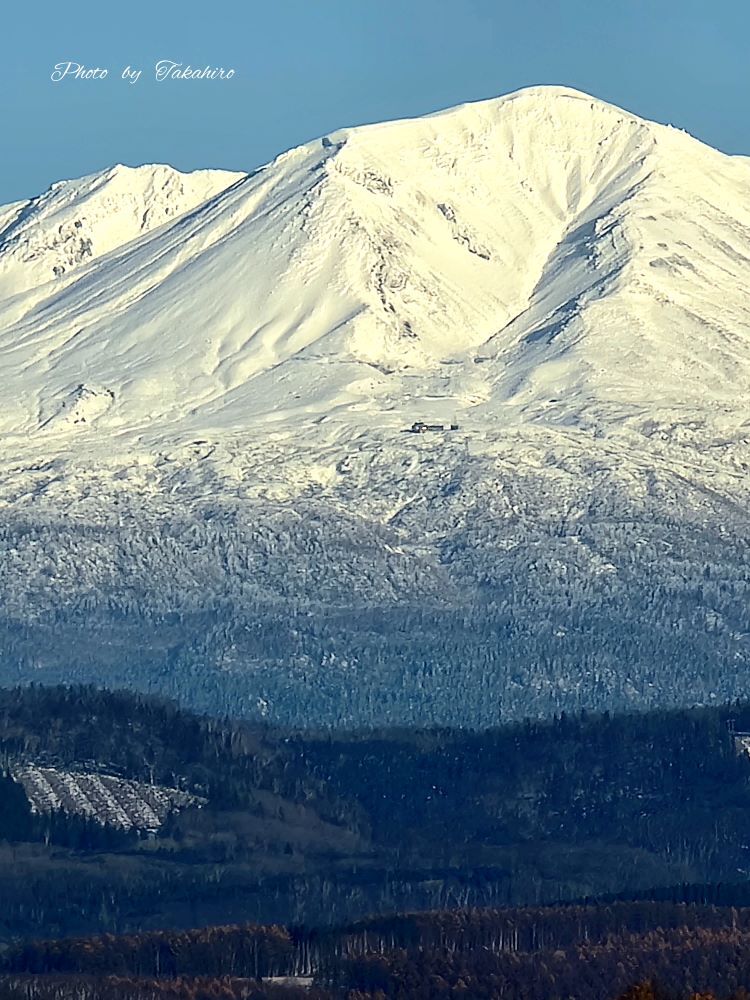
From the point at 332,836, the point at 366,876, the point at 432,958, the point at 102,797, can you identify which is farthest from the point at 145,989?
the point at 102,797

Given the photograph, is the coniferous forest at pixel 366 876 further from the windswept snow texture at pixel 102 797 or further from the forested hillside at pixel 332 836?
the windswept snow texture at pixel 102 797

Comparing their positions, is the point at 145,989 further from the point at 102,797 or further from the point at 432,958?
the point at 102,797

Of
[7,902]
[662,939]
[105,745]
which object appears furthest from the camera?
[105,745]

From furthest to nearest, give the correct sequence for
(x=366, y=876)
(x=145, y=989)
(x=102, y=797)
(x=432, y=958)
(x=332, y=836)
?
(x=102, y=797) < (x=332, y=836) < (x=366, y=876) < (x=432, y=958) < (x=145, y=989)

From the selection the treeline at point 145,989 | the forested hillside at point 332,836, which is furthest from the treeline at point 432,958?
the forested hillside at point 332,836

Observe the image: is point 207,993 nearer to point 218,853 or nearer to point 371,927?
point 371,927

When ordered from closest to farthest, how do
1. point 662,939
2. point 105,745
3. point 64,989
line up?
point 64,989
point 662,939
point 105,745

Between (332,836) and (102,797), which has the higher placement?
(102,797)

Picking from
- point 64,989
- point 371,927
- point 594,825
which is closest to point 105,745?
point 594,825

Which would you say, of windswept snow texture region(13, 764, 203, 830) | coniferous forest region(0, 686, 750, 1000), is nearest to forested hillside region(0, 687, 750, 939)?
coniferous forest region(0, 686, 750, 1000)
